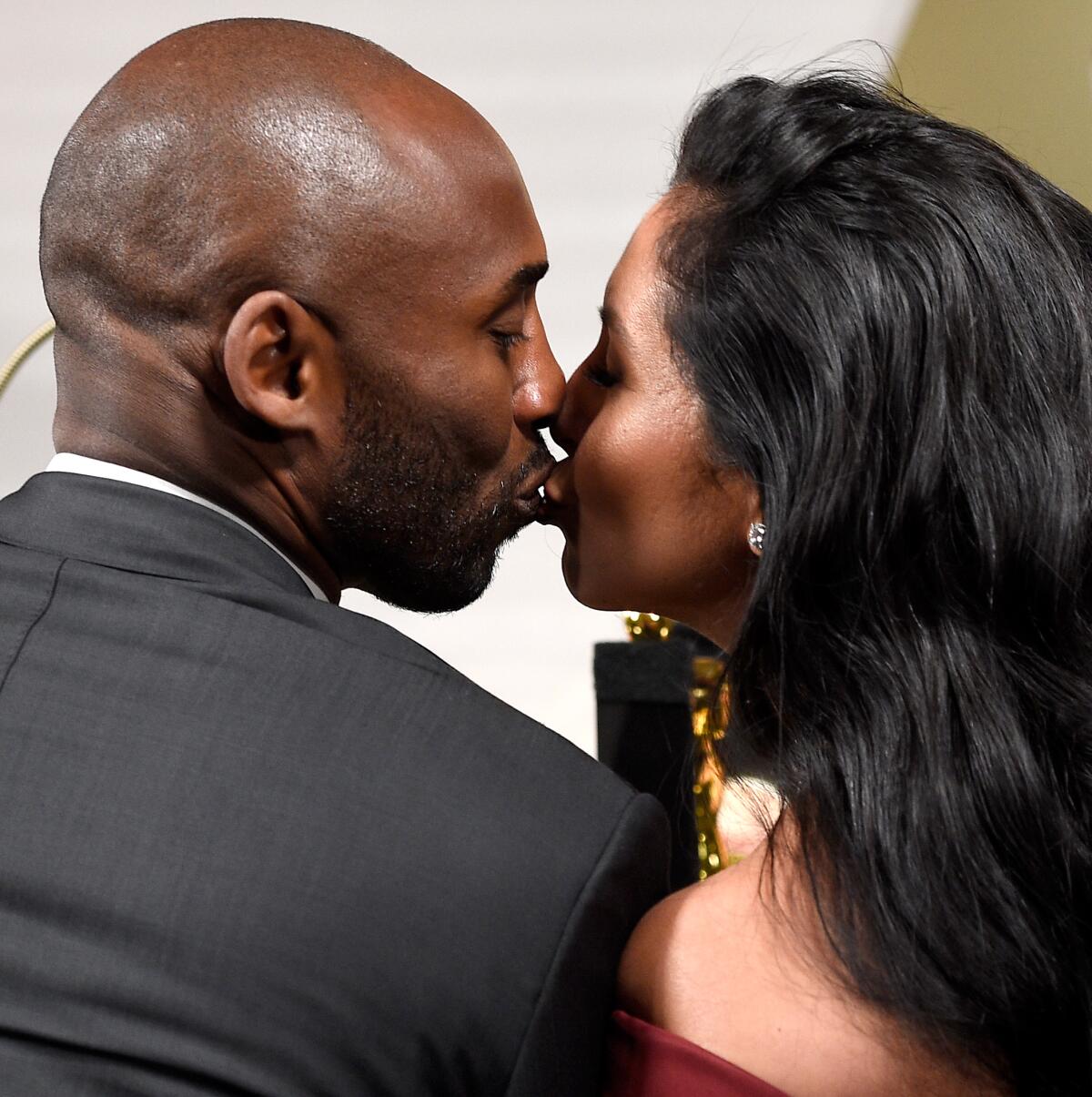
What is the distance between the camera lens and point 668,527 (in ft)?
3.06

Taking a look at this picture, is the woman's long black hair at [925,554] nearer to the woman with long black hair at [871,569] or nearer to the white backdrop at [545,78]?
the woman with long black hair at [871,569]

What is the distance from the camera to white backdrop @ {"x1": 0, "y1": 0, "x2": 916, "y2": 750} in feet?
5.66

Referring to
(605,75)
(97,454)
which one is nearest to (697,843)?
(97,454)

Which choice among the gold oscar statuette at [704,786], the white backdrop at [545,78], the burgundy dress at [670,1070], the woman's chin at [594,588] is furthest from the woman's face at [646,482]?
the white backdrop at [545,78]

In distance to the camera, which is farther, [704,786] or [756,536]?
[704,786]

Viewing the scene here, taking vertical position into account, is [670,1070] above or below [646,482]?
below

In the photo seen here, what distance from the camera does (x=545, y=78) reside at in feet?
5.73

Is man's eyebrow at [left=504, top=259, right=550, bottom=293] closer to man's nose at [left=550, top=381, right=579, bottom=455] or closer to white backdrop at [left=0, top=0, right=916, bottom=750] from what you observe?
man's nose at [left=550, top=381, right=579, bottom=455]

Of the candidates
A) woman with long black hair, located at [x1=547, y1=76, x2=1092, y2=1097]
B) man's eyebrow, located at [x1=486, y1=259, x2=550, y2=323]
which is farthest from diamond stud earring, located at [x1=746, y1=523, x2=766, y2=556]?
man's eyebrow, located at [x1=486, y1=259, x2=550, y2=323]

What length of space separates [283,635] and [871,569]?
1.15 feet

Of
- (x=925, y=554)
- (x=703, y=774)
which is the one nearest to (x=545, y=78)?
(x=703, y=774)

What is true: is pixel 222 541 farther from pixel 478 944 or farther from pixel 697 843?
pixel 697 843

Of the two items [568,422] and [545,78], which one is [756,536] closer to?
[568,422]

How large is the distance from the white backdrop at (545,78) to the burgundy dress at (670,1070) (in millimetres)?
1012
